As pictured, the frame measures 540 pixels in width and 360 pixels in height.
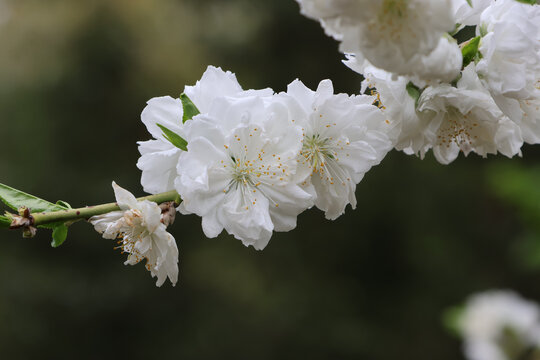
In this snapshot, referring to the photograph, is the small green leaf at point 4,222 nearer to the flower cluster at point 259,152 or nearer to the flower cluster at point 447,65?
the flower cluster at point 259,152

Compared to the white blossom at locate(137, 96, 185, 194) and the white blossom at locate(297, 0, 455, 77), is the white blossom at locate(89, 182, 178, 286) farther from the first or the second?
the white blossom at locate(297, 0, 455, 77)

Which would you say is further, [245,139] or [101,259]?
[101,259]

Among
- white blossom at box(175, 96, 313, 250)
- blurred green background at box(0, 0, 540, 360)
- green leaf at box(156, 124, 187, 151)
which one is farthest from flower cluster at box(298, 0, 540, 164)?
blurred green background at box(0, 0, 540, 360)

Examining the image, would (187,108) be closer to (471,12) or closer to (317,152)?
(317,152)

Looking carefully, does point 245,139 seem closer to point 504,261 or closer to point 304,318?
point 304,318

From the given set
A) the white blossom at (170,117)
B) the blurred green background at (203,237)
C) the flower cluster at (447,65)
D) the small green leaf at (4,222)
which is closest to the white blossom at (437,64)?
the flower cluster at (447,65)

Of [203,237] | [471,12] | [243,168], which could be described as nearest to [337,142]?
[243,168]

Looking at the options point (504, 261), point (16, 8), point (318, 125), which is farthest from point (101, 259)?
point (318, 125)
